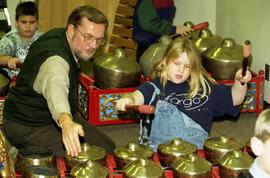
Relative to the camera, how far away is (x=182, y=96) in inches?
120

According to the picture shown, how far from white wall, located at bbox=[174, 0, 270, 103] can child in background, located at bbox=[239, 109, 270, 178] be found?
8.41 ft

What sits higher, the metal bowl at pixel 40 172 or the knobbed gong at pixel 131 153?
the metal bowl at pixel 40 172

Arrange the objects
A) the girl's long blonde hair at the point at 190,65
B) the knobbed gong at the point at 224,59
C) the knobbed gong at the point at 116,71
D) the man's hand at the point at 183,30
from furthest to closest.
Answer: the man's hand at the point at 183,30 → the knobbed gong at the point at 224,59 → the knobbed gong at the point at 116,71 → the girl's long blonde hair at the point at 190,65

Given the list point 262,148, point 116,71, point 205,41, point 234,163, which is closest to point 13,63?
point 116,71

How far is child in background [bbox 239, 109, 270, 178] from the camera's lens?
200cm

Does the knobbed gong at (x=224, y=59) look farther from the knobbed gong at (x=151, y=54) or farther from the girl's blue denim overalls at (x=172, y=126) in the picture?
the girl's blue denim overalls at (x=172, y=126)

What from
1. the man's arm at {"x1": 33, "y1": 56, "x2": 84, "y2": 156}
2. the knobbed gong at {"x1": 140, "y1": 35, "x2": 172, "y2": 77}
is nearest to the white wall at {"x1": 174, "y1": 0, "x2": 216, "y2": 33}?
the knobbed gong at {"x1": 140, "y1": 35, "x2": 172, "y2": 77}

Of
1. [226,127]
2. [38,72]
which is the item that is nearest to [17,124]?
[38,72]

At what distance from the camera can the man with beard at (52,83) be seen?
2613mm

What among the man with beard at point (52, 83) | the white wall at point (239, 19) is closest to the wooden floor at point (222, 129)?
the white wall at point (239, 19)

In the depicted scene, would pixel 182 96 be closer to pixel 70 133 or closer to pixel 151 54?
pixel 70 133

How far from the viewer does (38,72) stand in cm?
282

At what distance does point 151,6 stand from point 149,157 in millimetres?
2035

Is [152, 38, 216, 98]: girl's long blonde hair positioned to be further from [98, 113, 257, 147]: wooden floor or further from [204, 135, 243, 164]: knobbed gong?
[98, 113, 257, 147]: wooden floor
